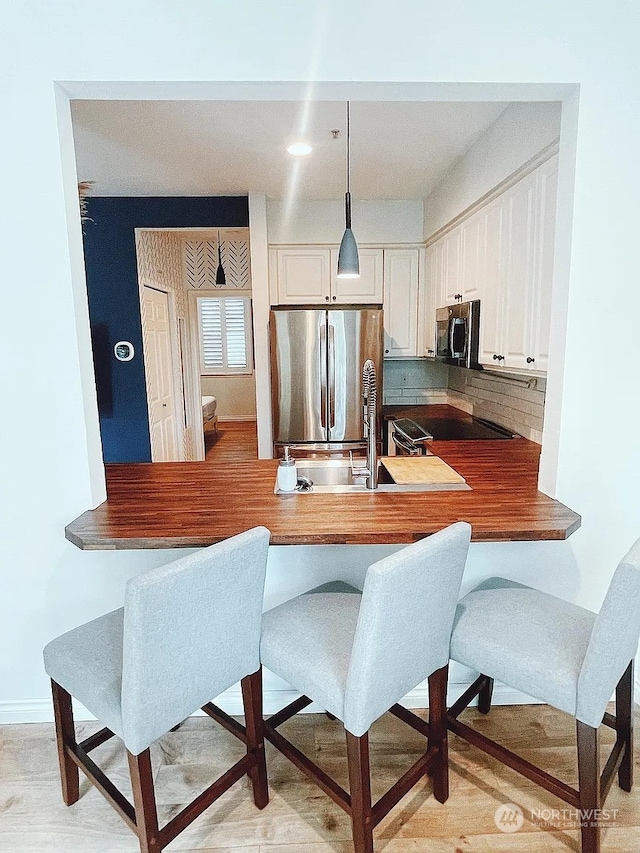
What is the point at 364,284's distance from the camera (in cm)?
429

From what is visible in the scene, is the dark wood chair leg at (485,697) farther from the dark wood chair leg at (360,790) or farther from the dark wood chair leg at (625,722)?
the dark wood chair leg at (360,790)

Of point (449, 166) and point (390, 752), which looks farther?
point (449, 166)

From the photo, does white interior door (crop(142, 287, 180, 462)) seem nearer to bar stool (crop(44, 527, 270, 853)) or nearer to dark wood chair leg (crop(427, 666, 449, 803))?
bar stool (crop(44, 527, 270, 853))

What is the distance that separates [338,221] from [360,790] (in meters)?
3.88

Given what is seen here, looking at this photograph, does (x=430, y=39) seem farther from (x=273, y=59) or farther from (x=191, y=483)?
(x=191, y=483)

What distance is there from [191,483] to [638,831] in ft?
6.00

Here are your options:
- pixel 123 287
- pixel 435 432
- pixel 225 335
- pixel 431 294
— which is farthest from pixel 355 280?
pixel 225 335

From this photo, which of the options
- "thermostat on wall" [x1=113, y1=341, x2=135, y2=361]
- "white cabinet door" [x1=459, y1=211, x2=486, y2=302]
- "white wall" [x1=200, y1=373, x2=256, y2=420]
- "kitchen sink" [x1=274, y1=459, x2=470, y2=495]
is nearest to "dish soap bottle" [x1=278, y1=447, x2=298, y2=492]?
"kitchen sink" [x1=274, y1=459, x2=470, y2=495]

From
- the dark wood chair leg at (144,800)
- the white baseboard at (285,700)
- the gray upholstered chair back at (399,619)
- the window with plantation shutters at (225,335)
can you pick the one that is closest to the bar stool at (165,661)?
the dark wood chair leg at (144,800)

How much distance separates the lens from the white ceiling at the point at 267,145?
254 cm

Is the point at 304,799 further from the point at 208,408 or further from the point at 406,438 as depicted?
the point at 208,408

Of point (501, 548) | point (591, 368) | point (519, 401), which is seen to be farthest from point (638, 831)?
point (519, 401)

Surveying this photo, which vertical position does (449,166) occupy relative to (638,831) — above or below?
above

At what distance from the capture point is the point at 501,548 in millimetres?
1953
